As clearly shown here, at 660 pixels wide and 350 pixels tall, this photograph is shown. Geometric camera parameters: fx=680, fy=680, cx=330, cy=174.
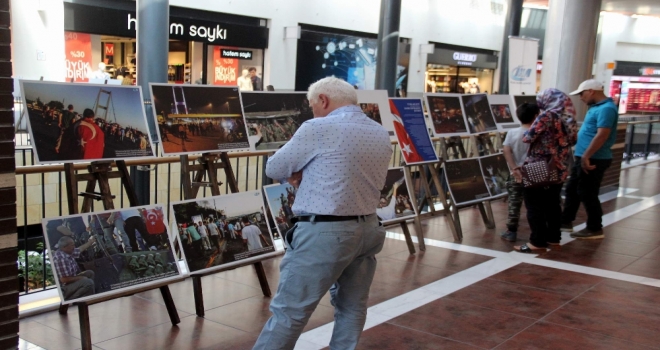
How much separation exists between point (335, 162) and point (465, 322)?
202cm

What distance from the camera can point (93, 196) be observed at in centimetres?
405

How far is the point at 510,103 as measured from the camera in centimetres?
861

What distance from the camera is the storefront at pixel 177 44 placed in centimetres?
1457

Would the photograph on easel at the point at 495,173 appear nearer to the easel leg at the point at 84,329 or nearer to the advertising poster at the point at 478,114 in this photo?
the advertising poster at the point at 478,114

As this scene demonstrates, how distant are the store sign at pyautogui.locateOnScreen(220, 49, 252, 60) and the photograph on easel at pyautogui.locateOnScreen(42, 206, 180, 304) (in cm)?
1372

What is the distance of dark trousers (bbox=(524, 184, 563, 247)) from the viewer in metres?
6.15

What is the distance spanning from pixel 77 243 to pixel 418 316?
2213 mm

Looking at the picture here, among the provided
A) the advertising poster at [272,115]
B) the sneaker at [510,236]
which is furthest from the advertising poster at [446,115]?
the advertising poster at [272,115]

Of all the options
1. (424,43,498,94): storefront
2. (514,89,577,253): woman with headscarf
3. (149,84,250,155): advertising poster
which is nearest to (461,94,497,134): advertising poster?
(514,89,577,253): woman with headscarf

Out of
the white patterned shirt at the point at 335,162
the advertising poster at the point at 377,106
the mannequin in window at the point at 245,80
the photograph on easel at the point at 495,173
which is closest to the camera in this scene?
the white patterned shirt at the point at 335,162

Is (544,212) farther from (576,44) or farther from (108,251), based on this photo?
(576,44)

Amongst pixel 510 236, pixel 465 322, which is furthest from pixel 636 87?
pixel 465 322

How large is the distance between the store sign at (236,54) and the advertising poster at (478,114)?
421 inches

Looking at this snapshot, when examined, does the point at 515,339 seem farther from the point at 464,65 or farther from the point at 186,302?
the point at 464,65
